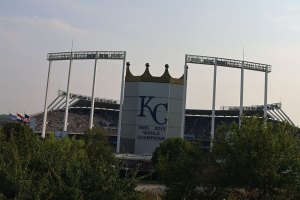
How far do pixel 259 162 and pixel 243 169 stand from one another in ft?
2.73

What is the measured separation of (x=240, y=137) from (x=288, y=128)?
342cm

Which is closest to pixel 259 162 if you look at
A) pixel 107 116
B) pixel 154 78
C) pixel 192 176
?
pixel 192 176

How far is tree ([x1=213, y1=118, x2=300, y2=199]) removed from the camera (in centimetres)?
2144

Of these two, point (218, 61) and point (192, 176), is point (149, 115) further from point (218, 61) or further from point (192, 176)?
point (192, 176)

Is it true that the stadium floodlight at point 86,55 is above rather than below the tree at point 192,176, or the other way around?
above

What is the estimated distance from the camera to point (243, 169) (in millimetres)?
21594

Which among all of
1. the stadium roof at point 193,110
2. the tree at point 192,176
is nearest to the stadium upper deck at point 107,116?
the stadium roof at point 193,110

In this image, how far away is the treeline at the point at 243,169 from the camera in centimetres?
2150

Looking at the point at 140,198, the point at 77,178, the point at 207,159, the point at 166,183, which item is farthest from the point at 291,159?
the point at 77,178

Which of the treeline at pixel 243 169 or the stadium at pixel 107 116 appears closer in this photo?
the treeline at pixel 243 169

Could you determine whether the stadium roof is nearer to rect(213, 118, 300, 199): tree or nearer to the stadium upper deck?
the stadium upper deck

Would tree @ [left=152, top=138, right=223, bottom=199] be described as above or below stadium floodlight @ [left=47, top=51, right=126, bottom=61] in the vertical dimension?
below

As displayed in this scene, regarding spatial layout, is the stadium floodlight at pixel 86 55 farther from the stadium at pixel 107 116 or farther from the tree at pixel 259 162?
the tree at pixel 259 162

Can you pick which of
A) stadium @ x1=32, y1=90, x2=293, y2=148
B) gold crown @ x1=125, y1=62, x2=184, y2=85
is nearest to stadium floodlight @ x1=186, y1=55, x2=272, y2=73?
gold crown @ x1=125, y1=62, x2=184, y2=85
